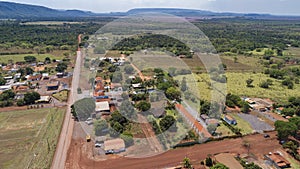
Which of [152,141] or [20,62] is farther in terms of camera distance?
[20,62]

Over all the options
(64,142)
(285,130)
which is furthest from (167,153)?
(285,130)

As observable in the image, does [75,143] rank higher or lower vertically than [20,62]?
lower

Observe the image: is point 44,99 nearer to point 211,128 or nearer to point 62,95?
point 62,95

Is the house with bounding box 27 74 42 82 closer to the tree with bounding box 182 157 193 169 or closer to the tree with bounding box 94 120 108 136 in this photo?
the tree with bounding box 94 120 108 136

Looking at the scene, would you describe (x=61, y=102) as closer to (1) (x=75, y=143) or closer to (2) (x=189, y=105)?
(1) (x=75, y=143)

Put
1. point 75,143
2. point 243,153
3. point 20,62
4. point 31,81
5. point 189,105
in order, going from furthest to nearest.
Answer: point 20,62
point 31,81
point 189,105
point 75,143
point 243,153

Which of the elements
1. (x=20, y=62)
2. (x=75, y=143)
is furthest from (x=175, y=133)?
(x=20, y=62)

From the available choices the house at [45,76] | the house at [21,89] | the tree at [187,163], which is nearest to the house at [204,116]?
the tree at [187,163]
